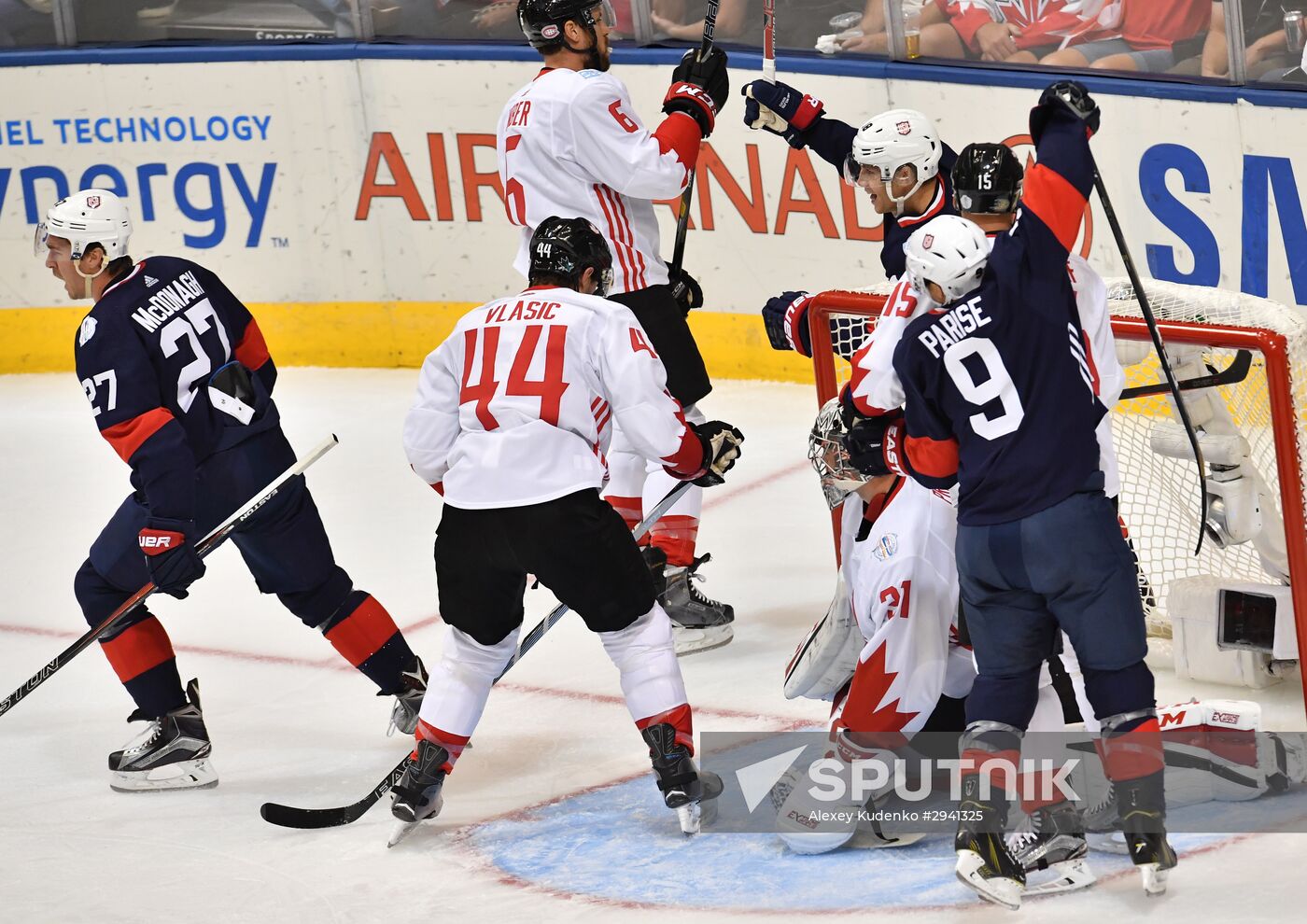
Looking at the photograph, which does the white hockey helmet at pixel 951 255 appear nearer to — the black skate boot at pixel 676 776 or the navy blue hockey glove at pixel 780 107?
the black skate boot at pixel 676 776

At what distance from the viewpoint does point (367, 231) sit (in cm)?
763

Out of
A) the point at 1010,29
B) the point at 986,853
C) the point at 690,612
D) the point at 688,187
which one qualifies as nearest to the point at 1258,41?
the point at 1010,29

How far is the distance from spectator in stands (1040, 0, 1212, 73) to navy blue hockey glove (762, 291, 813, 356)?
2.12 m

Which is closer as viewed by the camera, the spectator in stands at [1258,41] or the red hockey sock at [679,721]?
the red hockey sock at [679,721]

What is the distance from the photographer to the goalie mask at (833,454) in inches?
142

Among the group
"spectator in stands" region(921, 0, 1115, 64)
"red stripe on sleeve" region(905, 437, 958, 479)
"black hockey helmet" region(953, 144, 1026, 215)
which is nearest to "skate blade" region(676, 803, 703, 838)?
"red stripe on sleeve" region(905, 437, 958, 479)

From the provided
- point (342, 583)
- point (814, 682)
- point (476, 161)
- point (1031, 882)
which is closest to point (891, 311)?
point (814, 682)

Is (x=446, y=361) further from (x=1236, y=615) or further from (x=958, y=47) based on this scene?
(x=958, y=47)

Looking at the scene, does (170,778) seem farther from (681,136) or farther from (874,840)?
(681,136)

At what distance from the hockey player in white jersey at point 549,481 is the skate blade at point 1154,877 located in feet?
2.78

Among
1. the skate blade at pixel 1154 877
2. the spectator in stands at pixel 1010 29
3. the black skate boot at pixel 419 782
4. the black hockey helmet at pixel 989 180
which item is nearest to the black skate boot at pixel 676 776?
the black skate boot at pixel 419 782

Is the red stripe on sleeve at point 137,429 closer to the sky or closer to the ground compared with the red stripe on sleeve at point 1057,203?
closer to the ground

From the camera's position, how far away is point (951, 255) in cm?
314

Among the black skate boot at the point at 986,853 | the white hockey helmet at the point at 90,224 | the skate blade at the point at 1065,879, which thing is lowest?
the skate blade at the point at 1065,879
